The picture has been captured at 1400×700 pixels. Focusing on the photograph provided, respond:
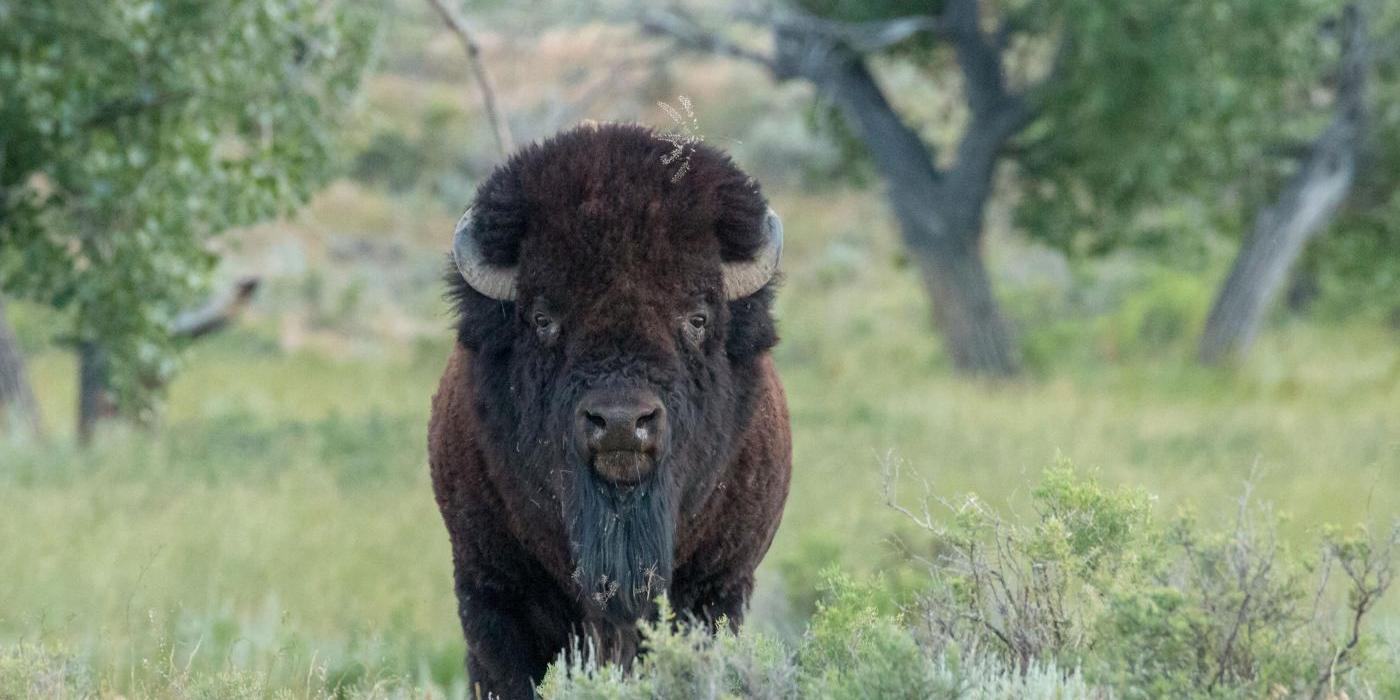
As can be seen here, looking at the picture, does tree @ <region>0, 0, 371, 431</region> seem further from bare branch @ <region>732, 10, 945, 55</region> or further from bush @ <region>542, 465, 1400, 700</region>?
bare branch @ <region>732, 10, 945, 55</region>

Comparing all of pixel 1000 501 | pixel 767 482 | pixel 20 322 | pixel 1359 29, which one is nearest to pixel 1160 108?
pixel 1359 29

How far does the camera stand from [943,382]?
23.5 m

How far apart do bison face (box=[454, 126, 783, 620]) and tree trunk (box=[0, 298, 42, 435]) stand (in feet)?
33.8

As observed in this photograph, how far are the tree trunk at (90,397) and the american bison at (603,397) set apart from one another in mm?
11383

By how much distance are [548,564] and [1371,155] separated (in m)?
19.5

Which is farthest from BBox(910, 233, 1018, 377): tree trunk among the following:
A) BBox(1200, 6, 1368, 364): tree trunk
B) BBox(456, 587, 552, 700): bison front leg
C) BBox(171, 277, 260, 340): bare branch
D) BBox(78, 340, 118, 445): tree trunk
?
BBox(456, 587, 552, 700): bison front leg

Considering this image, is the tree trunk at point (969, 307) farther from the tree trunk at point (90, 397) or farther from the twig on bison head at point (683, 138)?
the twig on bison head at point (683, 138)

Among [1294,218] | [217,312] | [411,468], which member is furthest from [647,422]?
[1294,218]

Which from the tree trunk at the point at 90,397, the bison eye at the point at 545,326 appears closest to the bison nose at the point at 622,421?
the bison eye at the point at 545,326

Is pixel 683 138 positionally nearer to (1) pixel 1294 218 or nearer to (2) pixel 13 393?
(2) pixel 13 393

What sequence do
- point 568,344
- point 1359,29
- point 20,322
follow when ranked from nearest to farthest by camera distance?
1. point 568,344
2. point 1359,29
3. point 20,322

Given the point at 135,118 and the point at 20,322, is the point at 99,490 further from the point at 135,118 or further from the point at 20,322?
the point at 20,322

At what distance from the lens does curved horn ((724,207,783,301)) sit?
6105 mm

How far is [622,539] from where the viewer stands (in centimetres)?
571
